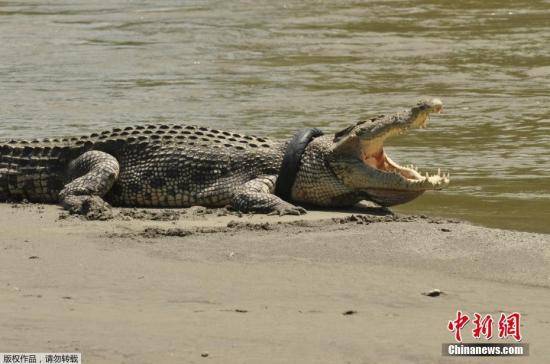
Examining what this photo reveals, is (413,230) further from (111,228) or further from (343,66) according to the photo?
(343,66)

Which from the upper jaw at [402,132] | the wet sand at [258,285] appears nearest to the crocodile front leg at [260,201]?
the wet sand at [258,285]

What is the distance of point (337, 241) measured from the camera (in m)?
7.52

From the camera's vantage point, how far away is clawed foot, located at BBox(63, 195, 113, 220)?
Result: 326 inches

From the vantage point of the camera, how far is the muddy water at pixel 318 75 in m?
11.0

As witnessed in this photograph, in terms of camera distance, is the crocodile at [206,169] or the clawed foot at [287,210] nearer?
the clawed foot at [287,210]

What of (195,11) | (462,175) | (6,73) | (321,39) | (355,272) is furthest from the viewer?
(195,11)

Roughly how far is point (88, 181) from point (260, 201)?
1.21 metres

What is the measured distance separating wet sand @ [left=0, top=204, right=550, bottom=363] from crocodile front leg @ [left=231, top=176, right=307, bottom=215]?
195 millimetres

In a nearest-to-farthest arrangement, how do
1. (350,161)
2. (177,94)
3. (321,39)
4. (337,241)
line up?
(337,241)
(350,161)
(177,94)
(321,39)

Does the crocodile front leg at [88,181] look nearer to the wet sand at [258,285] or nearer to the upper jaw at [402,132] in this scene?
the wet sand at [258,285]

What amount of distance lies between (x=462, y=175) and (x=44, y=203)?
335cm

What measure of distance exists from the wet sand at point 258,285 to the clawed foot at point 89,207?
0.10 meters

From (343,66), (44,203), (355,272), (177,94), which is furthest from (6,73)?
(355,272)

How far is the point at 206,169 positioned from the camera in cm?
913
